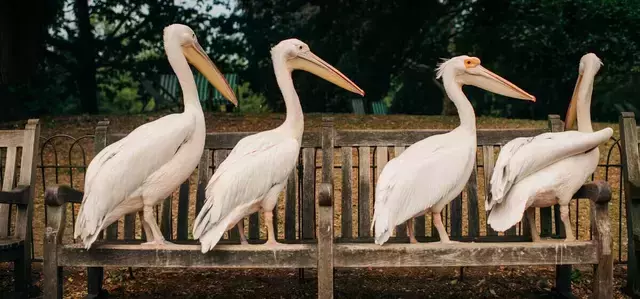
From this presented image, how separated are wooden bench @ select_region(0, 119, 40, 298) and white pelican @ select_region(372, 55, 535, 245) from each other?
2.03 m

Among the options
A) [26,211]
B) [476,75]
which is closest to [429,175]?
[476,75]

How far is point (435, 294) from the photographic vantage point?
4.61 m

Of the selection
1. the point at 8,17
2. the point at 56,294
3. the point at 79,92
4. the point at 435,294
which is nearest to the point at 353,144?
the point at 435,294

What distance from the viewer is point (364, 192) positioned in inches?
174

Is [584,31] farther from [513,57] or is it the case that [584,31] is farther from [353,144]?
[353,144]

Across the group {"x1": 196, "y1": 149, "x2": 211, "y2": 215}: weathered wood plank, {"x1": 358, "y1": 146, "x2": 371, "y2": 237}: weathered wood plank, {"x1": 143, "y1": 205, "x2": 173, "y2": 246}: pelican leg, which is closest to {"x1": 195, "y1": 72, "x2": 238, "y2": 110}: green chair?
{"x1": 196, "y1": 149, "x2": 211, "y2": 215}: weathered wood plank

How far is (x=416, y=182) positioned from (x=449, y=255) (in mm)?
400

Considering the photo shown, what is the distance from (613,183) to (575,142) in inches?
192

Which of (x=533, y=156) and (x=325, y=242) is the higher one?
(x=533, y=156)

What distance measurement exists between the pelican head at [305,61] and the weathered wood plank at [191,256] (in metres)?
0.94

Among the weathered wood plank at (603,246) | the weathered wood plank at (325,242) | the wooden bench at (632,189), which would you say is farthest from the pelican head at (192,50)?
the wooden bench at (632,189)

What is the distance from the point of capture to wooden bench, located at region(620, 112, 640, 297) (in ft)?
13.9

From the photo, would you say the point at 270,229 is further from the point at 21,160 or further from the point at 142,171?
the point at 21,160

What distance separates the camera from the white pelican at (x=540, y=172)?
12.2 ft
